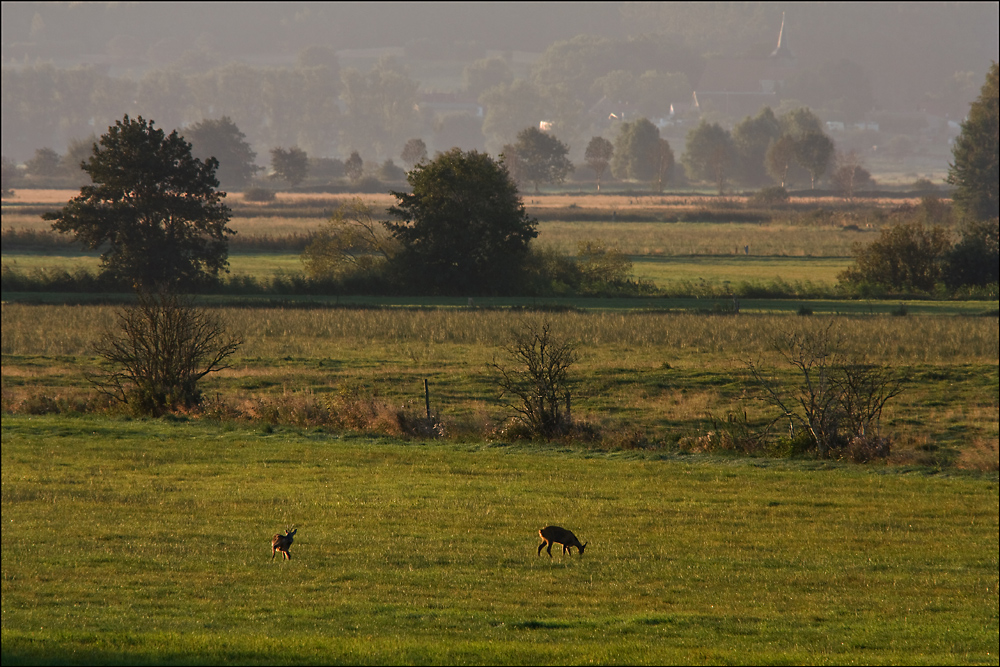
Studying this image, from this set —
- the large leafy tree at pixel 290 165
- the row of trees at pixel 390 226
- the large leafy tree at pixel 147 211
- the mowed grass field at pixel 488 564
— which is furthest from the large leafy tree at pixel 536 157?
the mowed grass field at pixel 488 564

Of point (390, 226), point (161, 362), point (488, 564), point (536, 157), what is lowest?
point (488, 564)

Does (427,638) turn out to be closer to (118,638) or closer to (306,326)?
(118,638)

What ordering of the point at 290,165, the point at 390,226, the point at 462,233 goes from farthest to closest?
the point at 290,165 < the point at 390,226 < the point at 462,233

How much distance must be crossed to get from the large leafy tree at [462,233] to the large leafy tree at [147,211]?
10721mm

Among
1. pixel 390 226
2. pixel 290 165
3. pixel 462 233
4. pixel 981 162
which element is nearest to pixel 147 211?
pixel 390 226

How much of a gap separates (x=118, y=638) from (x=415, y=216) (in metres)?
51.0

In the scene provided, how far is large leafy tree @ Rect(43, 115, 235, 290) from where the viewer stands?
54.3m

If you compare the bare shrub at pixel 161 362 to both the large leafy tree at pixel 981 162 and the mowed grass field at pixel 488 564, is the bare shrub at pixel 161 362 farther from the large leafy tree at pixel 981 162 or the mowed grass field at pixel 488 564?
the large leafy tree at pixel 981 162

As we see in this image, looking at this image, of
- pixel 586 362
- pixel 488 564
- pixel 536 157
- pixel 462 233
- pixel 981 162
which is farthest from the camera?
pixel 536 157

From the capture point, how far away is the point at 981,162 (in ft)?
365

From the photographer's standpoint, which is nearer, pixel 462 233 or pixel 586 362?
pixel 586 362

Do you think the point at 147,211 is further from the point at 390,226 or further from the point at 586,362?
the point at 586,362

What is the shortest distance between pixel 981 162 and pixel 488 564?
368ft

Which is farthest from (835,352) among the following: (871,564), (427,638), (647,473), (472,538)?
(427,638)
